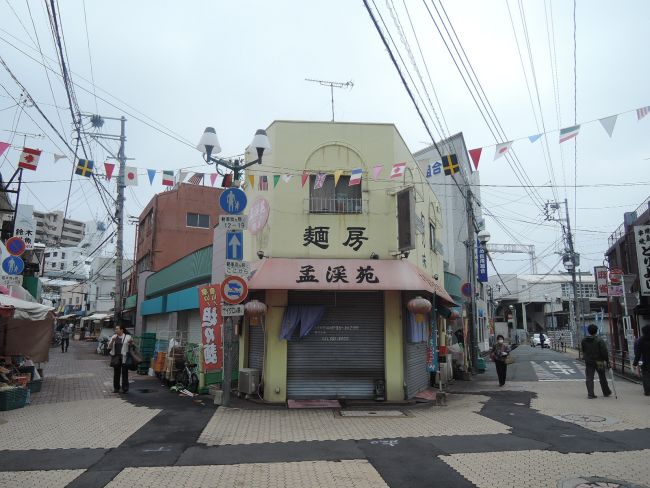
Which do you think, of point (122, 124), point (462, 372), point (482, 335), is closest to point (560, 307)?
point (482, 335)

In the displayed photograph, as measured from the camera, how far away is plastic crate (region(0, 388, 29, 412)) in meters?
10.2

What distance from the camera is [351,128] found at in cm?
1277

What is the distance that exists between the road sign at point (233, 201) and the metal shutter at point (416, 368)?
216 inches

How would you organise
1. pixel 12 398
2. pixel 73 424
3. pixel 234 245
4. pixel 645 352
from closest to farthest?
1. pixel 73 424
2. pixel 12 398
3. pixel 234 245
4. pixel 645 352

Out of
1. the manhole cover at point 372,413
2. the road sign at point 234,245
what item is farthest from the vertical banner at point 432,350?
the road sign at point 234,245

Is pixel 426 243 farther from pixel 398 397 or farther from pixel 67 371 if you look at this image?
pixel 67 371

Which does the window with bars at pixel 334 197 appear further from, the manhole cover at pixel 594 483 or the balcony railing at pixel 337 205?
the manhole cover at pixel 594 483

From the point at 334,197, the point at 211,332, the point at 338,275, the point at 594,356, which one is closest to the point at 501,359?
the point at 594,356

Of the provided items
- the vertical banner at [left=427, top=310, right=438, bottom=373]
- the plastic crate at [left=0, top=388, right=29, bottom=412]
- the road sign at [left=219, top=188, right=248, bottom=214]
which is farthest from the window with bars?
the plastic crate at [left=0, top=388, right=29, bottom=412]

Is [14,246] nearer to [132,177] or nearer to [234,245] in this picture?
[132,177]

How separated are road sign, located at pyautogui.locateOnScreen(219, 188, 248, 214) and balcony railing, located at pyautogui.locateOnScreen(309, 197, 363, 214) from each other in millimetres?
1968

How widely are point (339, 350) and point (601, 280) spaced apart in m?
16.3

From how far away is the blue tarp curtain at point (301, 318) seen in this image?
11242 mm

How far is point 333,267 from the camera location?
37.6ft
